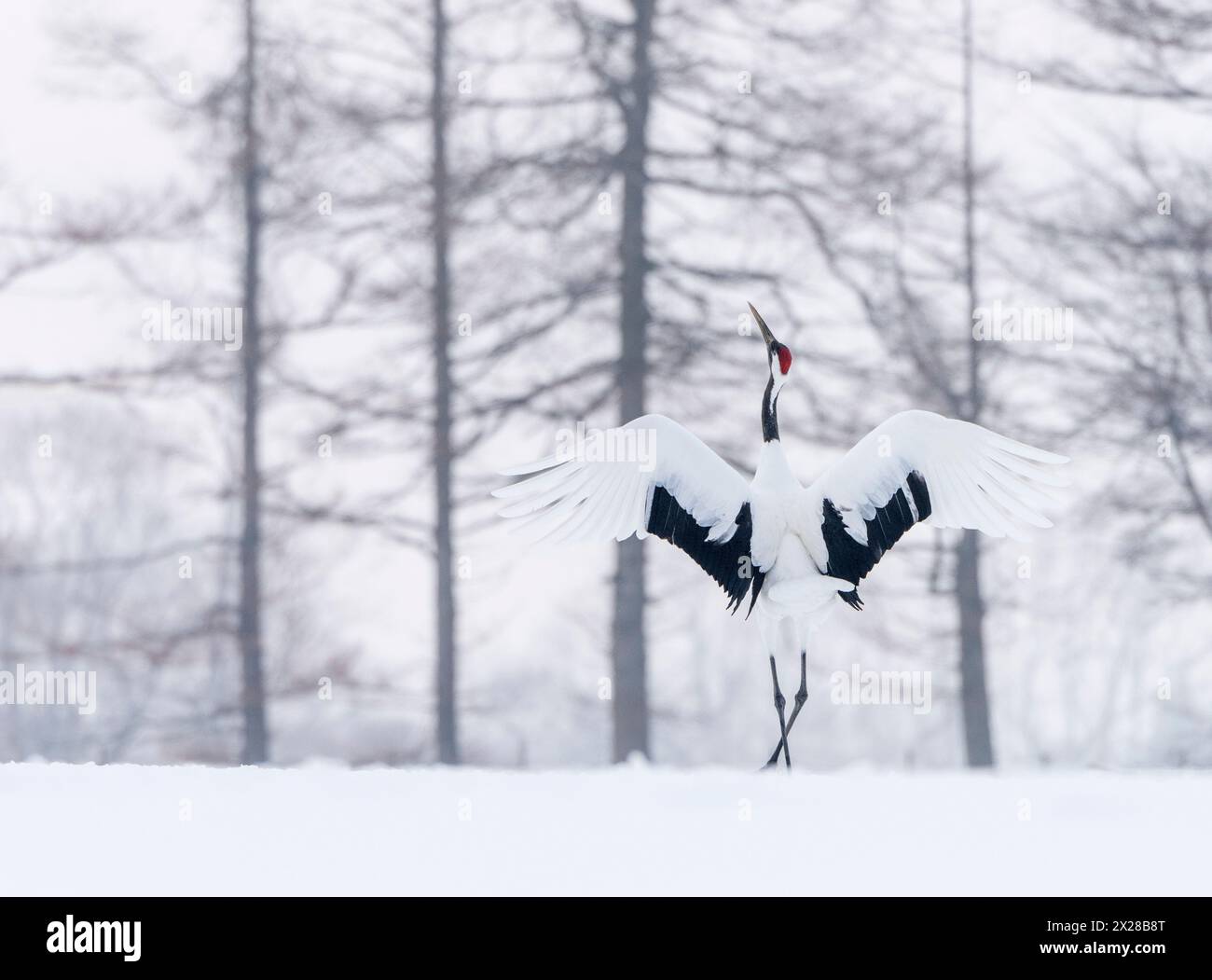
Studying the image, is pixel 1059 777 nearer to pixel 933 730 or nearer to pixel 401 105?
pixel 401 105

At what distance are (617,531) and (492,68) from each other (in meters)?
6.81

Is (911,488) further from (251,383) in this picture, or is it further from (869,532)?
(251,383)

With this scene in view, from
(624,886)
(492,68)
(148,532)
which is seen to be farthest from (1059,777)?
(148,532)

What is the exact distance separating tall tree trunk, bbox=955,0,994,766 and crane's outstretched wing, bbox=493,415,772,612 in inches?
234

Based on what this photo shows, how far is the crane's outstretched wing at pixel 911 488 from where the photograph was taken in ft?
21.7

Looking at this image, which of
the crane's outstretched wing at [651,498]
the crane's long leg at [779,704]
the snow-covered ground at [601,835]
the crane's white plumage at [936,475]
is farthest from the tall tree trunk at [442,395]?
the crane's white plumage at [936,475]

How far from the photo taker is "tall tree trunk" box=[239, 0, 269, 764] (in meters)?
12.2

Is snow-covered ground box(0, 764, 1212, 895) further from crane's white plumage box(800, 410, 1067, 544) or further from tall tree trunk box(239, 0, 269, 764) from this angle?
tall tree trunk box(239, 0, 269, 764)

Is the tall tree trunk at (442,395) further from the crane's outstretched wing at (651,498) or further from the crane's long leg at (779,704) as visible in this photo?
the crane's long leg at (779,704)

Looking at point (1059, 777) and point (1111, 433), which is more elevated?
point (1111, 433)

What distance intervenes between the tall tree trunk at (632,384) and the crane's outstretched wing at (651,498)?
4.74m

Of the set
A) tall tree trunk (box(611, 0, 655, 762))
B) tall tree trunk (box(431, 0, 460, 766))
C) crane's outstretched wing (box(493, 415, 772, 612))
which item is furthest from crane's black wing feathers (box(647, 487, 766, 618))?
tall tree trunk (box(431, 0, 460, 766))

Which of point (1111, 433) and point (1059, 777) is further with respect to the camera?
point (1111, 433)

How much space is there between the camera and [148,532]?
20516mm
